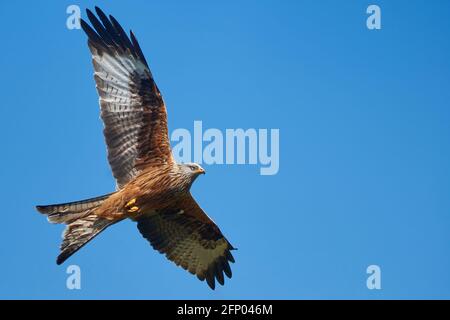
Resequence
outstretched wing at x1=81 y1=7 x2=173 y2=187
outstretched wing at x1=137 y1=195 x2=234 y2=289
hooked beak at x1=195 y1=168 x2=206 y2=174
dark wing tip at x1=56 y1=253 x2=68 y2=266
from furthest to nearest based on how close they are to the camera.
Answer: outstretched wing at x1=137 y1=195 x2=234 y2=289 < outstretched wing at x1=81 y1=7 x2=173 y2=187 < hooked beak at x1=195 y1=168 x2=206 y2=174 < dark wing tip at x1=56 y1=253 x2=68 y2=266

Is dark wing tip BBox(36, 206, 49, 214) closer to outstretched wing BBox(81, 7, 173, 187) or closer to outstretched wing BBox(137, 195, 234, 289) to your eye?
outstretched wing BBox(81, 7, 173, 187)

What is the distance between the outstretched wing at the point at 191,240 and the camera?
1290 centimetres

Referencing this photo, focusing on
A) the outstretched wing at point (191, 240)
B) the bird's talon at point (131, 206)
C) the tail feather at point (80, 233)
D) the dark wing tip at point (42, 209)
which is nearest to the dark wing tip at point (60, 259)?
the tail feather at point (80, 233)

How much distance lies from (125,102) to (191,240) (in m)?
2.17

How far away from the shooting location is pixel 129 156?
1218 centimetres

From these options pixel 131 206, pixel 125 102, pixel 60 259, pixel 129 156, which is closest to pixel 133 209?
pixel 131 206

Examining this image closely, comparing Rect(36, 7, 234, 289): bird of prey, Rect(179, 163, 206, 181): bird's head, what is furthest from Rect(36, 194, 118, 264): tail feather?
Rect(179, 163, 206, 181): bird's head

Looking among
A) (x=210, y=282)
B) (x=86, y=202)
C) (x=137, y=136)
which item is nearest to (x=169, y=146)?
(x=137, y=136)

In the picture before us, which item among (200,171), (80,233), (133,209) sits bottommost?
(80,233)

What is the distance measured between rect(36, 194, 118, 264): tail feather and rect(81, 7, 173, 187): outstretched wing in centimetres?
53

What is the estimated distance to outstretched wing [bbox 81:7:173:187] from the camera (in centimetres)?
1216

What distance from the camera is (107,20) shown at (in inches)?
490

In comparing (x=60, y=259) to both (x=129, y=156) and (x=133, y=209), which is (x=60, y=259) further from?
(x=129, y=156)
